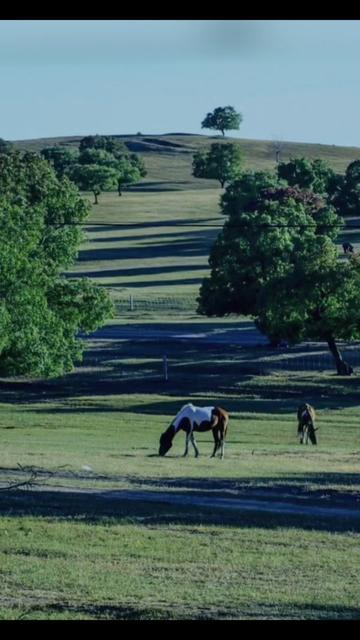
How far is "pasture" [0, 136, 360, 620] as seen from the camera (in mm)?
12867

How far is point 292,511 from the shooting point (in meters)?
20.2

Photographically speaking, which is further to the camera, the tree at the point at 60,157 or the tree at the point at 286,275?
the tree at the point at 60,157

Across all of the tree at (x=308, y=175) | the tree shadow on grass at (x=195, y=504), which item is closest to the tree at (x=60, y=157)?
the tree at (x=308, y=175)

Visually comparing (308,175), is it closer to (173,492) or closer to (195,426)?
(195,426)

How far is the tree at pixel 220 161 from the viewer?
158250mm

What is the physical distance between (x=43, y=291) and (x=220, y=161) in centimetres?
Result: 11195

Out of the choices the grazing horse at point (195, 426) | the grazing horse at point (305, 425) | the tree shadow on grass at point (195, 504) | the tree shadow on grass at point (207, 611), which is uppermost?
the tree shadow on grass at point (207, 611)

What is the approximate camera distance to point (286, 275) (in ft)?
195

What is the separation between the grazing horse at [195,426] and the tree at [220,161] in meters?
126

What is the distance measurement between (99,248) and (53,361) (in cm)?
7246

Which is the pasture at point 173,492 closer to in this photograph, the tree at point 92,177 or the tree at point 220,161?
the tree at point 92,177

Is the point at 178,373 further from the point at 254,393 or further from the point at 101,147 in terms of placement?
the point at 101,147

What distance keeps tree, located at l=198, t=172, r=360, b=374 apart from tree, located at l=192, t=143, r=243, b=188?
73.8 metres
